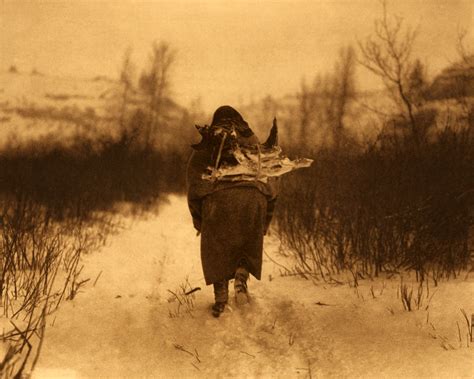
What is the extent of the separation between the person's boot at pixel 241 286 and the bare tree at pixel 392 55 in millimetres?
4463

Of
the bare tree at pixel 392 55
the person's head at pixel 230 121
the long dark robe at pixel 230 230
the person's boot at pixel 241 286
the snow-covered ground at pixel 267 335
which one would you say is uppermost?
the bare tree at pixel 392 55

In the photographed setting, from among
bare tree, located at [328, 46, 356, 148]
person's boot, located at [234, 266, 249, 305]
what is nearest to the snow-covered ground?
person's boot, located at [234, 266, 249, 305]

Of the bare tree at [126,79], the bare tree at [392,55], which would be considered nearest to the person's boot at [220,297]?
the bare tree at [392,55]

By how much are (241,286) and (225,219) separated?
1.43 feet

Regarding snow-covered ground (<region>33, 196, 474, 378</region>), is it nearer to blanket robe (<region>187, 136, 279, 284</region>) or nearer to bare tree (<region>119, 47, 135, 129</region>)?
blanket robe (<region>187, 136, 279, 284</region>)

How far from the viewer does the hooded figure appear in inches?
104

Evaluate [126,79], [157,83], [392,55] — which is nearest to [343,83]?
[392,55]

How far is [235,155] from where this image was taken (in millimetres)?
2564

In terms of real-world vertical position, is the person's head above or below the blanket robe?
above

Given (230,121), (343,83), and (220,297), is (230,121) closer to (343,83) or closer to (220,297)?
(220,297)

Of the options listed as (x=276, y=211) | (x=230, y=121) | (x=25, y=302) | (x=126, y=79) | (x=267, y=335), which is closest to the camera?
(x=25, y=302)

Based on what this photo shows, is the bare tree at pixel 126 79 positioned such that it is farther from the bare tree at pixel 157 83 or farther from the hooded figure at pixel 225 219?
the hooded figure at pixel 225 219

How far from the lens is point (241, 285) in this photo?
8.71ft

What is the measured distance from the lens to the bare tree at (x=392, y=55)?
6180mm
